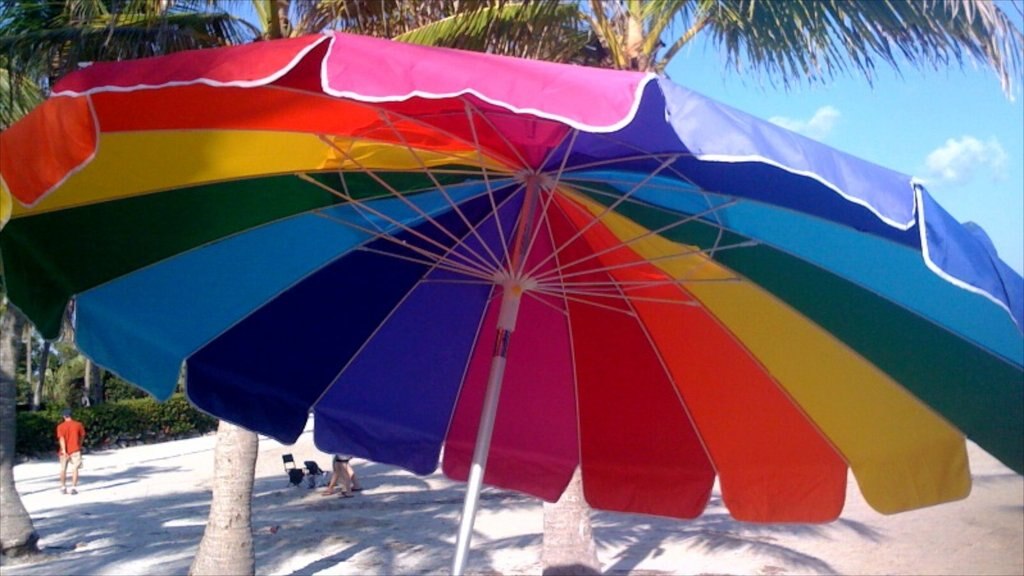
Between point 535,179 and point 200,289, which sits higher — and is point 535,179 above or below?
above

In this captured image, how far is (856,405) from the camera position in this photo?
375 cm

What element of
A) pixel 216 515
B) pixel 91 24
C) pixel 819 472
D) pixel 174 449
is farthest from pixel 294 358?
pixel 174 449

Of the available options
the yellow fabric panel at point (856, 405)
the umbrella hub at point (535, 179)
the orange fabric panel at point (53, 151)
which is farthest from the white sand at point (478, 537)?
the orange fabric panel at point (53, 151)

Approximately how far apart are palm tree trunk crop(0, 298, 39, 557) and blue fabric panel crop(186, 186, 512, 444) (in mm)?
8541

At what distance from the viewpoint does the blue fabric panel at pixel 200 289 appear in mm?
3533

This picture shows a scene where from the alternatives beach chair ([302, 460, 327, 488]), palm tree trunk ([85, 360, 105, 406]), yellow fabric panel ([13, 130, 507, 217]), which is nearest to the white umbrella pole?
yellow fabric panel ([13, 130, 507, 217])

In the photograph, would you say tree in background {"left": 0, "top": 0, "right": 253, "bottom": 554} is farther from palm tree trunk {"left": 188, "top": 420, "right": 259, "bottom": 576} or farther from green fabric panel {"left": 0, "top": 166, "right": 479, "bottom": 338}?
green fabric panel {"left": 0, "top": 166, "right": 479, "bottom": 338}

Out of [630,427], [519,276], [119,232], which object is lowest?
[630,427]

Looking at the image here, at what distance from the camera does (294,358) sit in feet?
12.9

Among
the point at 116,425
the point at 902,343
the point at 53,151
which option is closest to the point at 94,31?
the point at 53,151

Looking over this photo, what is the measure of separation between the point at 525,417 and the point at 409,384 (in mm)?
497

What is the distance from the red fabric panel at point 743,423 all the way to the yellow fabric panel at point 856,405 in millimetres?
73

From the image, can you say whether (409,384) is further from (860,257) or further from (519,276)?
(860,257)

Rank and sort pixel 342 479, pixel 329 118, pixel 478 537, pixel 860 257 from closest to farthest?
pixel 329 118 → pixel 860 257 → pixel 478 537 → pixel 342 479
